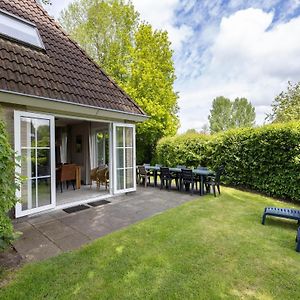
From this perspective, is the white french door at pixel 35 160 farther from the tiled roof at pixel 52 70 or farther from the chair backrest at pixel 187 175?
the chair backrest at pixel 187 175

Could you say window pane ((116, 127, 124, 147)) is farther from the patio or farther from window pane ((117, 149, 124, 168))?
the patio

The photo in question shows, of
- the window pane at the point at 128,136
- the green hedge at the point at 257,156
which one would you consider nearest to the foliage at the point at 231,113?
the green hedge at the point at 257,156

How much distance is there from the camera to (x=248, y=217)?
5246 mm

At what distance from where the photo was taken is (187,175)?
763 centimetres

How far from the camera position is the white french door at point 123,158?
6918mm

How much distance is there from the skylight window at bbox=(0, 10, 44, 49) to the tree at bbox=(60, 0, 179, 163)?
25.2ft

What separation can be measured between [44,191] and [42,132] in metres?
1.46

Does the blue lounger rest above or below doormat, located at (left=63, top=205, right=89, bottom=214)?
above

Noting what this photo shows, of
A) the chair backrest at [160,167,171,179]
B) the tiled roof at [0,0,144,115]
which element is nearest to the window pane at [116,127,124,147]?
the tiled roof at [0,0,144,115]

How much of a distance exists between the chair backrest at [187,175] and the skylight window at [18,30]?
6.05m

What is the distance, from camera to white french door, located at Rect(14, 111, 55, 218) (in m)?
4.66

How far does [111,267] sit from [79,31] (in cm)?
1642

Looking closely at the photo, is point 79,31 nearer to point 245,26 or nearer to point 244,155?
point 245,26

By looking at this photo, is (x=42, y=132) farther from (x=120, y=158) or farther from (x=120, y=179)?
(x=120, y=179)
